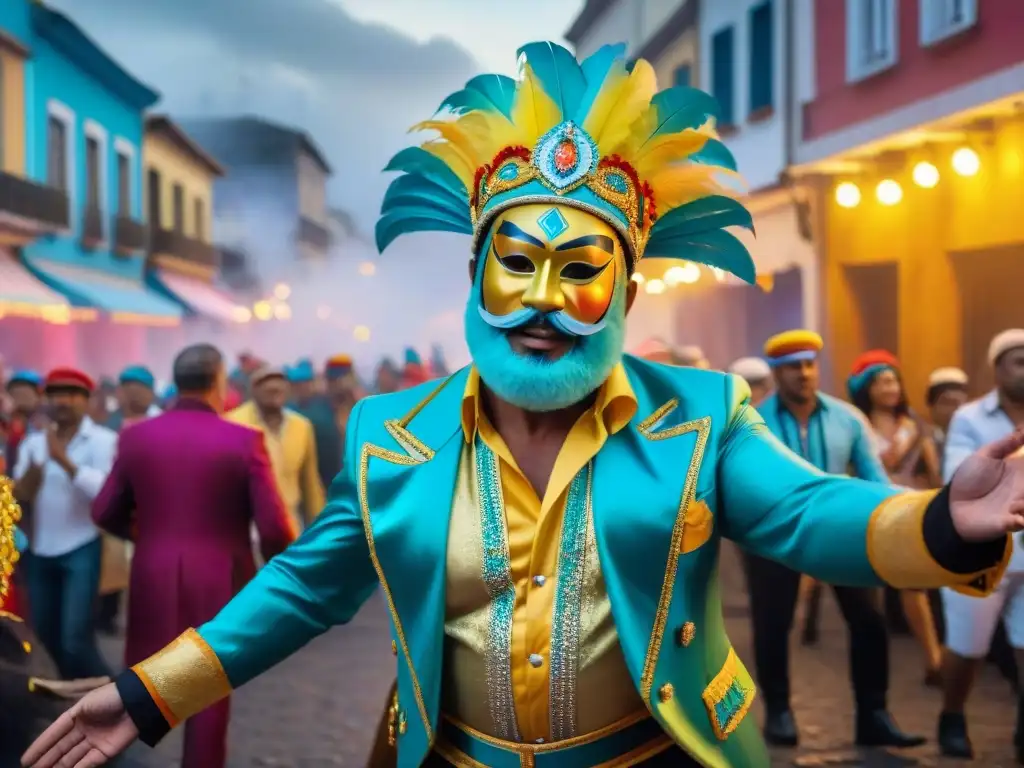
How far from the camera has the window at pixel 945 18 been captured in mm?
7668

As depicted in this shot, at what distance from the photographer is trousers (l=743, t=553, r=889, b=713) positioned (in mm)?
5551

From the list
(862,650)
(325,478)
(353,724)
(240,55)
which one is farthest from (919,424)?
(240,55)

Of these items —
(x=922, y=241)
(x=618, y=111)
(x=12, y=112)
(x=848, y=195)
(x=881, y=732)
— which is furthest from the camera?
(x=12, y=112)

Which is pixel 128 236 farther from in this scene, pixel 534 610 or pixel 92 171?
pixel 534 610

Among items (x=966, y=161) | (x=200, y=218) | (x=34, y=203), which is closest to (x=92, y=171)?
(x=200, y=218)

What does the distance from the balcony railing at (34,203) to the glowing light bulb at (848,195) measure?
6695 mm

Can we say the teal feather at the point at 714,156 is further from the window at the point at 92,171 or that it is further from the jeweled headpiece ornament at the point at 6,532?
the window at the point at 92,171

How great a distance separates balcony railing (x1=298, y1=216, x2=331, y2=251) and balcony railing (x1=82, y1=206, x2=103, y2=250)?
7.60 feet

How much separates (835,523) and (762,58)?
29.9 feet

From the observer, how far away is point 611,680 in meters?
2.46

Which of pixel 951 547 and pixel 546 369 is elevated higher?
pixel 546 369

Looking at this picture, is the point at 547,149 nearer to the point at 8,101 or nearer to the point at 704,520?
the point at 704,520

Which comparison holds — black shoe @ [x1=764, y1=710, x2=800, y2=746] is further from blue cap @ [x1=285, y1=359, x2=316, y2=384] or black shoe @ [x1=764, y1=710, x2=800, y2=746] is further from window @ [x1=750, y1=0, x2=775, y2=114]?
window @ [x1=750, y1=0, x2=775, y2=114]

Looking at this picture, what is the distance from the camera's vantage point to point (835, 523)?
7.34 feet
